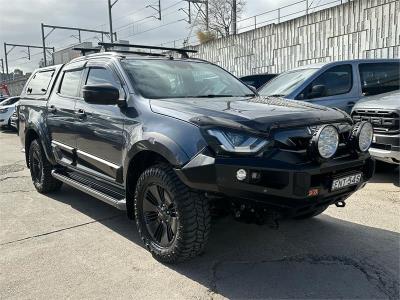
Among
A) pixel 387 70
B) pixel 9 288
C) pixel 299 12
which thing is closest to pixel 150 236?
pixel 9 288

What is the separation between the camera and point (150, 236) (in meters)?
4.01

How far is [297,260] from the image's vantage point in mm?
3887

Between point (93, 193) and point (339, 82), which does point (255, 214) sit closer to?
point (93, 193)

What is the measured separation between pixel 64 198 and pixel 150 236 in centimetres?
260

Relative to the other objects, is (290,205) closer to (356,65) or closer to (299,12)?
(356,65)

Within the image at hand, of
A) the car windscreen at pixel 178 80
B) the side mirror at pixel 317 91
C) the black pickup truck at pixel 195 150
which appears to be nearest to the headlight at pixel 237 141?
the black pickup truck at pixel 195 150

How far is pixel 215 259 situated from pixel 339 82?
16.2 feet

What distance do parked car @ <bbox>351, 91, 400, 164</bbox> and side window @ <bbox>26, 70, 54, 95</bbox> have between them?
442cm

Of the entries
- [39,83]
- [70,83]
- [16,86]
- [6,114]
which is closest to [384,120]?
[70,83]

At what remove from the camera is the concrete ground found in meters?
3.39

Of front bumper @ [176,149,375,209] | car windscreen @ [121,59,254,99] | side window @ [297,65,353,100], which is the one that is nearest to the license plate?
front bumper @ [176,149,375,209]

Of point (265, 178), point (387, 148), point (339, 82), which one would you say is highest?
point (339, 82)

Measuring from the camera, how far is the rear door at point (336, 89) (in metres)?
7.40

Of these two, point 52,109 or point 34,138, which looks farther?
point 34,138
